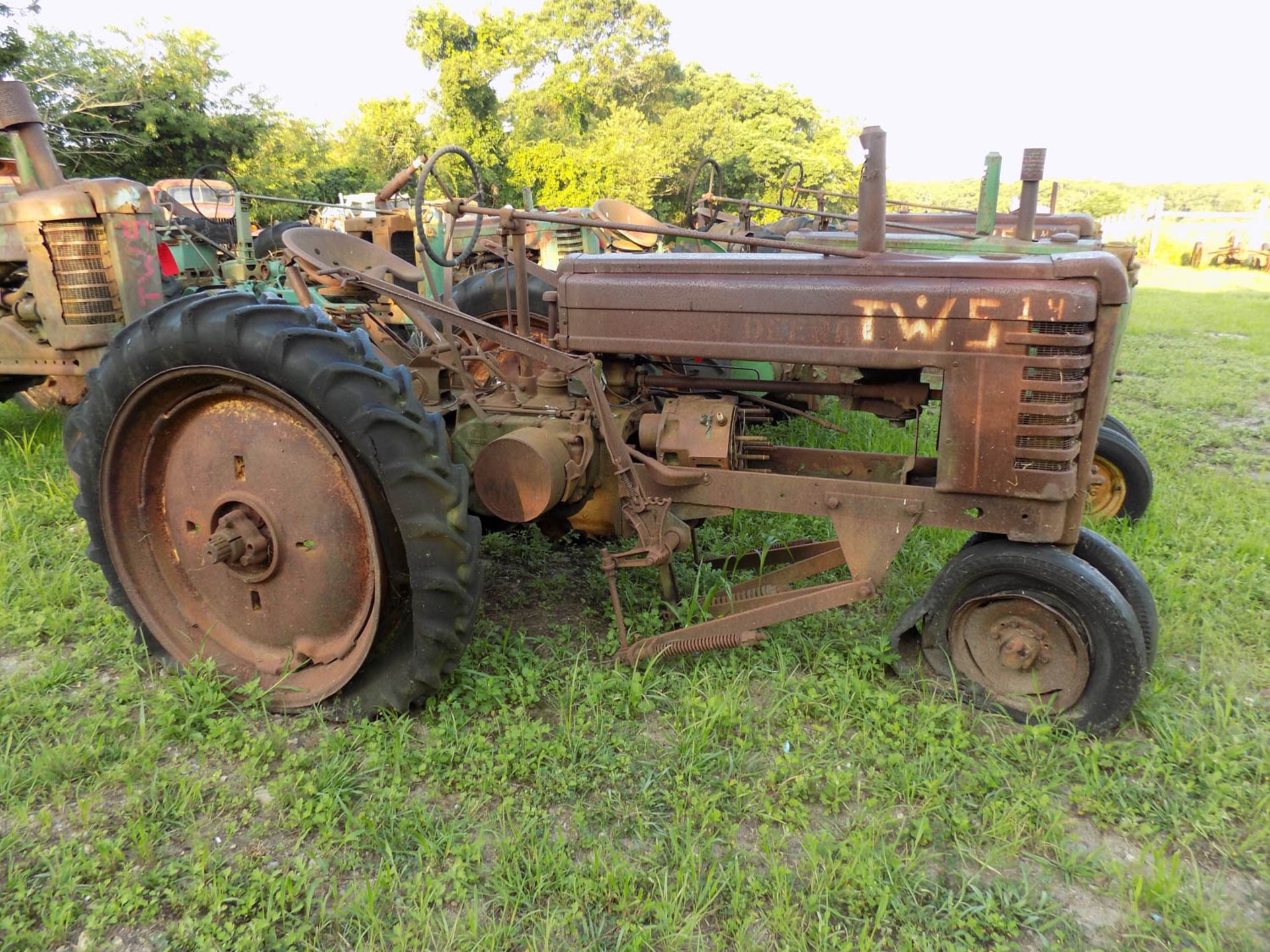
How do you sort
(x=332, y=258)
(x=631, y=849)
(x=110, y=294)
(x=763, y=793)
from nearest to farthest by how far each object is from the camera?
(x=631, y=849) → (x=763, y=793) → (x=332, y=258) → (x=110, y=294)

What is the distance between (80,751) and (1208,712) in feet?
10.7

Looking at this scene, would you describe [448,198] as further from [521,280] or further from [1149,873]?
[1149,873]

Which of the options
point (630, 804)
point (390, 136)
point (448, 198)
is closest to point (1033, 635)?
point (630, 804)

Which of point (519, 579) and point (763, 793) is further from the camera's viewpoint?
point (519, 579)

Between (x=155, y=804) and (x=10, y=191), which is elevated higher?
(x=10, y=191)

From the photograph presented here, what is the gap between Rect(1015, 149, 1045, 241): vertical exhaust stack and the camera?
9.07 ft

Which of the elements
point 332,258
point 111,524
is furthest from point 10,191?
point 111,524

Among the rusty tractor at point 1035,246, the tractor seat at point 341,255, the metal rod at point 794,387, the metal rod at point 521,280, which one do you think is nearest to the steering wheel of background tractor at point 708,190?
the rusty tractor at point 1035,246

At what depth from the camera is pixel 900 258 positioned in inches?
99.3

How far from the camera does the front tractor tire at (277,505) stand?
222 cm

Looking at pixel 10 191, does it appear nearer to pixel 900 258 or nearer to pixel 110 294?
pixel 110 294

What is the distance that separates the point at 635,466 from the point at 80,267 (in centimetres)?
367

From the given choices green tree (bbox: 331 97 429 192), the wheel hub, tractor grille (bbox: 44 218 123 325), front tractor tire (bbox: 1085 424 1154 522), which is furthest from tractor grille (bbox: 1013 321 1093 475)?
green tree (bbox: 331 97 429 192)

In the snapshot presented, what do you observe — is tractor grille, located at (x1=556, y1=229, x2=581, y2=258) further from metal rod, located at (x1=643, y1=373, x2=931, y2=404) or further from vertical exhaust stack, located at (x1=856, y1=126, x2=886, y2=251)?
vertical exhaust stack, located at (x1=856, y1=126, x2=886, y2=251)
